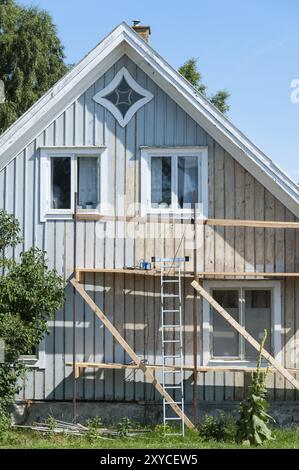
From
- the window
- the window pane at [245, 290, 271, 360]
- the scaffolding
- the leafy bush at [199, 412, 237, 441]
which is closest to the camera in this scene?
the leafy bush at [199, 412, 237, 441]

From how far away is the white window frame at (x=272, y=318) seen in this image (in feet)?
59.5

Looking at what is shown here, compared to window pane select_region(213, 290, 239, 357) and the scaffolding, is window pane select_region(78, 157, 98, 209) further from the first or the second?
window pane select_region(213, 290, 239, 357)

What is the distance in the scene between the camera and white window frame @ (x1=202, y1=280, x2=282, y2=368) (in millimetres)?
18125

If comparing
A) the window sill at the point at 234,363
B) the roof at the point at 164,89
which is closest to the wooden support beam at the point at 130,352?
the window sill at the point at 234,363

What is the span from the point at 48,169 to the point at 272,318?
5709 mm

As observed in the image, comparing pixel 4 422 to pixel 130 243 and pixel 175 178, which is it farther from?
pixel 175 178

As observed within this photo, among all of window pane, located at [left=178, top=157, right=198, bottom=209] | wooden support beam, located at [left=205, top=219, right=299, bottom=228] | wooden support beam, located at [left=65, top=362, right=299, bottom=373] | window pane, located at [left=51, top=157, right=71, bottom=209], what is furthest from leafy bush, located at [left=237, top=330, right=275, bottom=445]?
window pane, located at [left=51, top=157, right=71, bottom=209]

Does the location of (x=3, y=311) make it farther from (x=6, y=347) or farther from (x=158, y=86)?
(x=158, y=86)

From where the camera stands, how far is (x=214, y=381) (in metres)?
18.1

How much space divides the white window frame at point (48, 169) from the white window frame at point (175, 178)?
96 centimetres

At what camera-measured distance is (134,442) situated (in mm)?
16141

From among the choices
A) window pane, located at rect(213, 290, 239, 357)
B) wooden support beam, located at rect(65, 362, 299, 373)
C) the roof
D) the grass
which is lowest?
the grass

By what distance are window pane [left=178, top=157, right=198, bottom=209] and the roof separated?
754 millimetres
